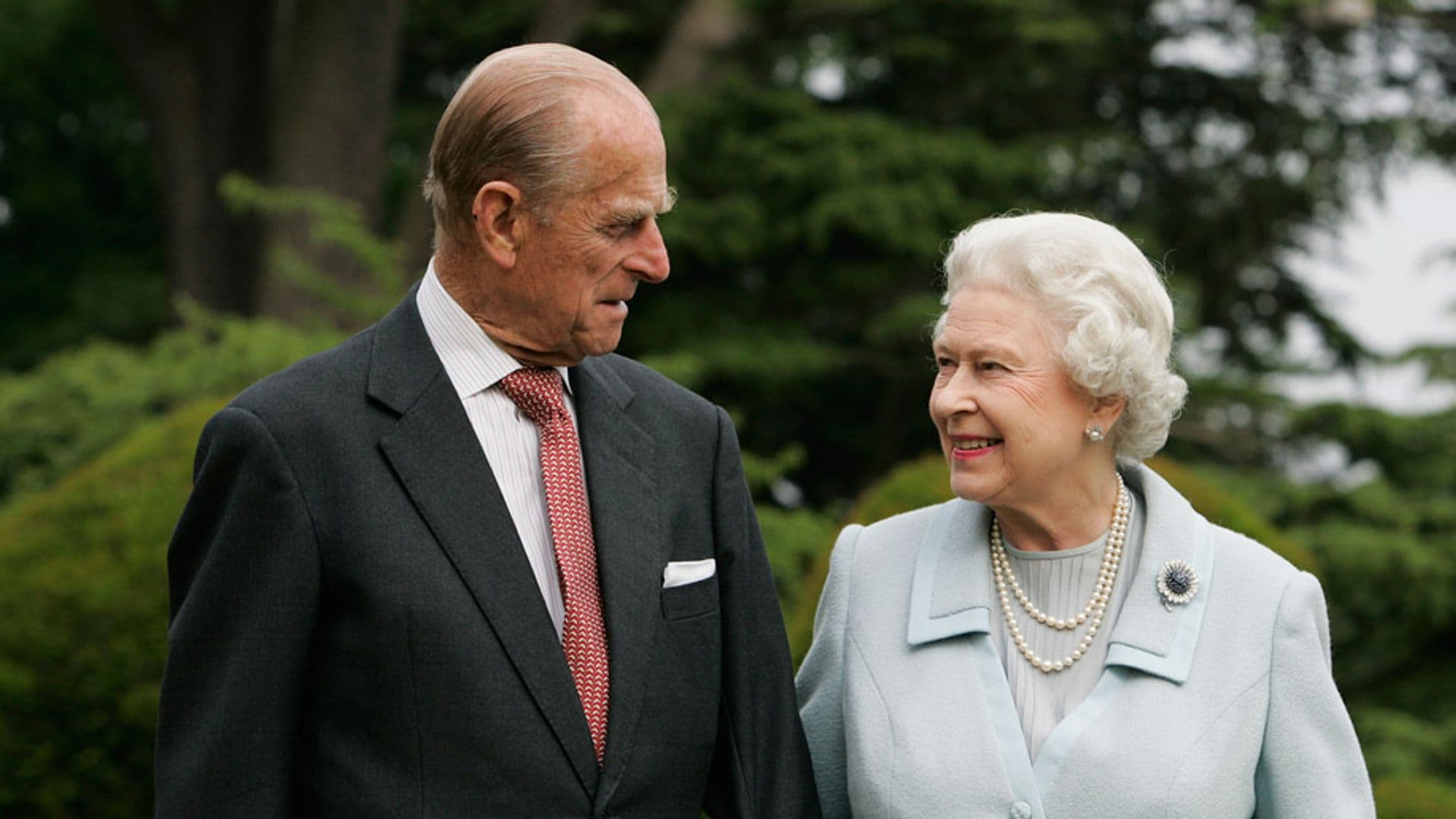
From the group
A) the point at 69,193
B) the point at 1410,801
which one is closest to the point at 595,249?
the point at 1410,801

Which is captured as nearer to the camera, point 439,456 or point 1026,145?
point 439,456

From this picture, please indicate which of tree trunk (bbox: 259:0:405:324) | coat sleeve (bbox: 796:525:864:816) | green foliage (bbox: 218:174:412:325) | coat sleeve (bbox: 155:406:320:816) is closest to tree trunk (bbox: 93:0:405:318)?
tree trunk (bbox: 259:0:405:324)

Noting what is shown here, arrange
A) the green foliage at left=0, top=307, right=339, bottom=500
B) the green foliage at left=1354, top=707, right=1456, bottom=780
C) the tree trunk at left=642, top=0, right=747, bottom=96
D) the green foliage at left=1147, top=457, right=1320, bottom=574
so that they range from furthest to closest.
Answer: the tree trunk at left=642, top=0, right=747, bottom=96
the green foliage at left=1354, top=707, right=1456, bottom=780
the green foliage at left=0, top=307, right=339, bottom=500
the green foliage at left=1147, top=457, right=1320, bottom=574

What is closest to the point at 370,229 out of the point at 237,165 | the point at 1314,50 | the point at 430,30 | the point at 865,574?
the point at 237,165

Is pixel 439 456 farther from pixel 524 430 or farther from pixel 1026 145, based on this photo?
pixel 1026 145

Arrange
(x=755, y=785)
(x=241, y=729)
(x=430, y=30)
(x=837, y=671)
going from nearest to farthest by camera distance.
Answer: (x=241, y=729), (x=755, y=785), (x=837, y=671), (x=430, y=30)

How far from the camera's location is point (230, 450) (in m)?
2.64

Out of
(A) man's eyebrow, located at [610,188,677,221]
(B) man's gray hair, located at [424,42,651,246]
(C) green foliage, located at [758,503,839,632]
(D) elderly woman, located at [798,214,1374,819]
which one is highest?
(B) man's gray hair, located at [424,42,651,246]

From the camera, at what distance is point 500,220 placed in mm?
2779

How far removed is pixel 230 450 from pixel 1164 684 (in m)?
1.53

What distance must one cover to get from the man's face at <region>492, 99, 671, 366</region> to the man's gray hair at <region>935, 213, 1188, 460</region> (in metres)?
0.58

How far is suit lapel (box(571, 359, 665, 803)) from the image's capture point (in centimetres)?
280

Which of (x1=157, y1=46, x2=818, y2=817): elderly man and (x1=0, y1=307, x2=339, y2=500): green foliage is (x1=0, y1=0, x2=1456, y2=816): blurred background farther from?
(x1=157, y1=46, x2=818, y2=817): elderly man

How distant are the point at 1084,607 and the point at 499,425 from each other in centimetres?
105
